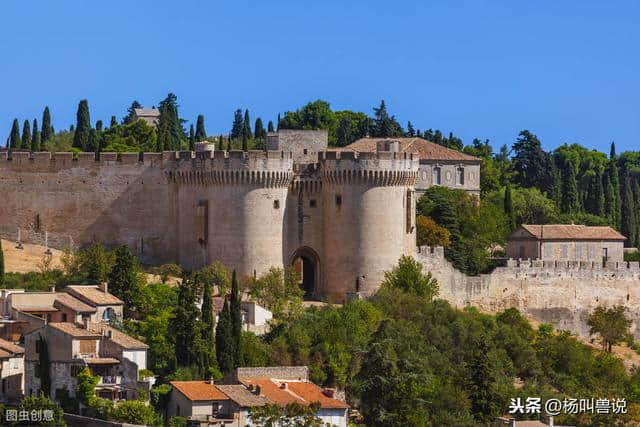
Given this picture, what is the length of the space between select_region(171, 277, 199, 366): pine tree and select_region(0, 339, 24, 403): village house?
4.85 meters

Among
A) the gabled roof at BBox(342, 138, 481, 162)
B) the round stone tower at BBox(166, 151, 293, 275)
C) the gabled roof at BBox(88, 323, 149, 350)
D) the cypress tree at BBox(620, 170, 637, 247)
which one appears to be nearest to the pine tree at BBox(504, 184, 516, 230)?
the gabled roof at BBox(342, 138, 481, 162)

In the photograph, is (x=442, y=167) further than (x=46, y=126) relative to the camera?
No

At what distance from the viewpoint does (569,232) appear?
78.2 metres

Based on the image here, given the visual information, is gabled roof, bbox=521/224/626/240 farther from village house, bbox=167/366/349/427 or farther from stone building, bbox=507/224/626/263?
village house, bbox=167/366/349/427

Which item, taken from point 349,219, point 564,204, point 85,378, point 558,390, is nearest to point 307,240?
point 349,219

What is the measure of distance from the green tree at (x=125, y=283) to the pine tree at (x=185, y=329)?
12.1 feet

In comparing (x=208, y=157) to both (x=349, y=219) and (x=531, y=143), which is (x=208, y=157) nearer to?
(x=349, y=219)

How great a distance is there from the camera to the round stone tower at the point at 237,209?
66.2m

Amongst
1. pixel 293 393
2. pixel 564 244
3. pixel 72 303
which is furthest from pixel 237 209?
pixel 564 244

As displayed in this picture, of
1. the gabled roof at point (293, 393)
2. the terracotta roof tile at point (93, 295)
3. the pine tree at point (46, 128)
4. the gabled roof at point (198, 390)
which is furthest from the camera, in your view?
the pine tree at point (46, 128)

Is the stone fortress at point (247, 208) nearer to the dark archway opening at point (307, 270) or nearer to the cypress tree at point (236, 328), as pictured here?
the dark archway opening at point (307, 270)

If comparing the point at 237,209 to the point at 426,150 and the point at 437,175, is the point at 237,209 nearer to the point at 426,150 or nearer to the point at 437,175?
the point at 437,175

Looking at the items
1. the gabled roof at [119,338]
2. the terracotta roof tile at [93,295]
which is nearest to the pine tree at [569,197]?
the terracotta roof tile at [93,295]

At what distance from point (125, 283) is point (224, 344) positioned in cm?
570
